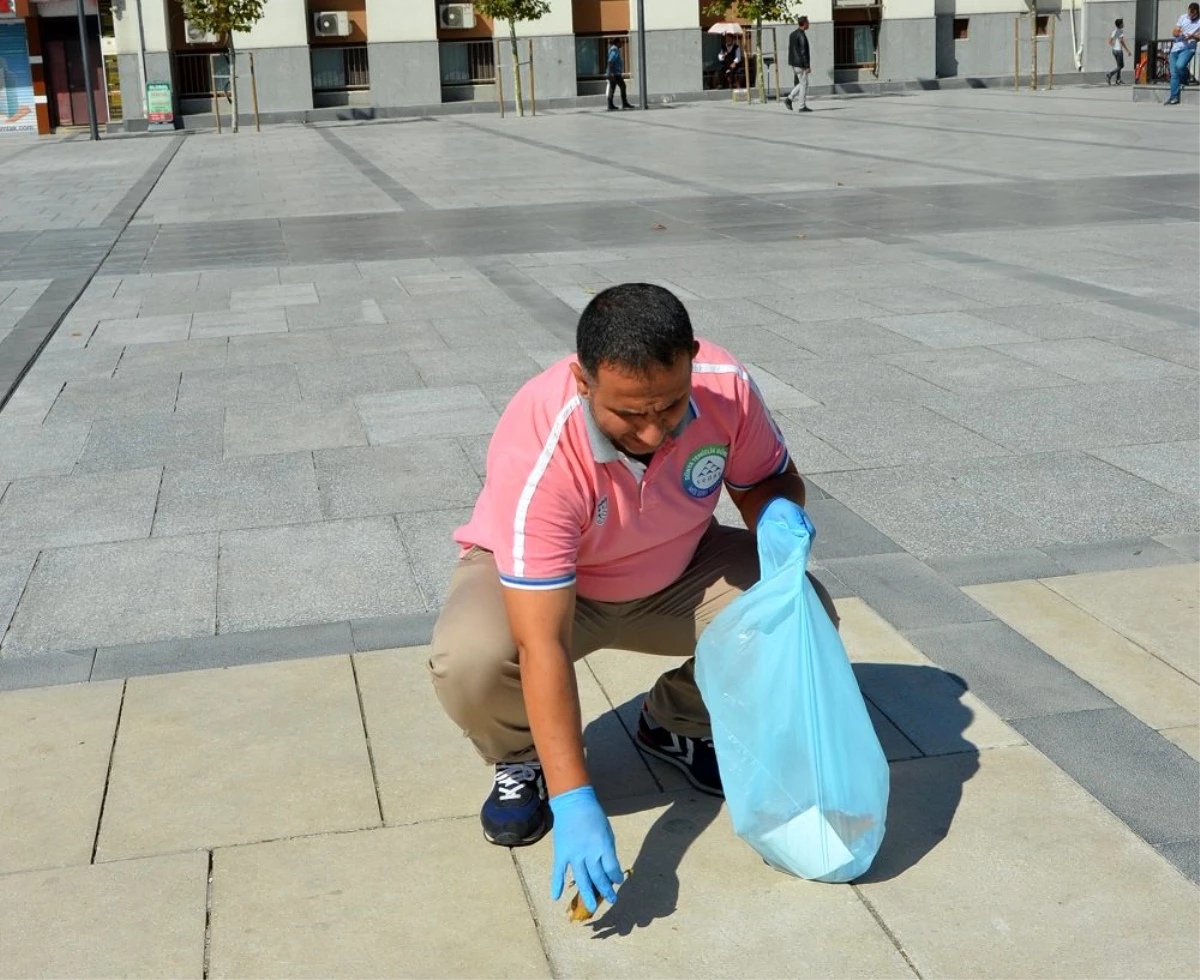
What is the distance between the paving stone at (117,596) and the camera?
13.9 ft

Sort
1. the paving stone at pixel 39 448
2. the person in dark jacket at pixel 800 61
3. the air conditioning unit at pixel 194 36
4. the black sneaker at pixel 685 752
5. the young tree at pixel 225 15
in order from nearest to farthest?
the black sneaker at pixel 685 752
the paving stone at pixel 39 448
the person in dark jacket at pixel 800 61
the young tree at pixel 225 15
the air conditioning unit at pixel 194 36

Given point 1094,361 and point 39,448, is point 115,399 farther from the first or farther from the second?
point 1094,361

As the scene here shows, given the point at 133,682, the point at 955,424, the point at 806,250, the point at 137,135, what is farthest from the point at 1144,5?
the point at 133,682

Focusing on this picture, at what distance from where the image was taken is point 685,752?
3361mm

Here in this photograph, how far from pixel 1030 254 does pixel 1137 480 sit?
17.3 ft

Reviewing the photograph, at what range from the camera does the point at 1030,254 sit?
10242mm

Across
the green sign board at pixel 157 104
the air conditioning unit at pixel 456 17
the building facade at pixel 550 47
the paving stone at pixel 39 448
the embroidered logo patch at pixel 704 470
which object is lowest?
the paving stone at pixel 39 448

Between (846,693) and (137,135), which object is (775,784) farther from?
(137,135)

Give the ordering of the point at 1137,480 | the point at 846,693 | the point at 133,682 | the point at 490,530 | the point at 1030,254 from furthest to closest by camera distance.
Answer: the point at 1030,254
the point at 1137,480
the point at 133,682
the point at 490,530
the point at 846,693

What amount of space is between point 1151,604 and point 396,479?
266cm

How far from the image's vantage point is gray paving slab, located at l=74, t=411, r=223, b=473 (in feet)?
19.7

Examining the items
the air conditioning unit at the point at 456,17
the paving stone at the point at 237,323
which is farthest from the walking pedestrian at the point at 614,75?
the paving stone at the point at 237,323

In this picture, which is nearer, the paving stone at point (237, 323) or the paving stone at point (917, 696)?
the paving stone at point (917, 696)

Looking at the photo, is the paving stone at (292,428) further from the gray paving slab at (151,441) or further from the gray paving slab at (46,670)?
the gray paving slab at (46,670)
